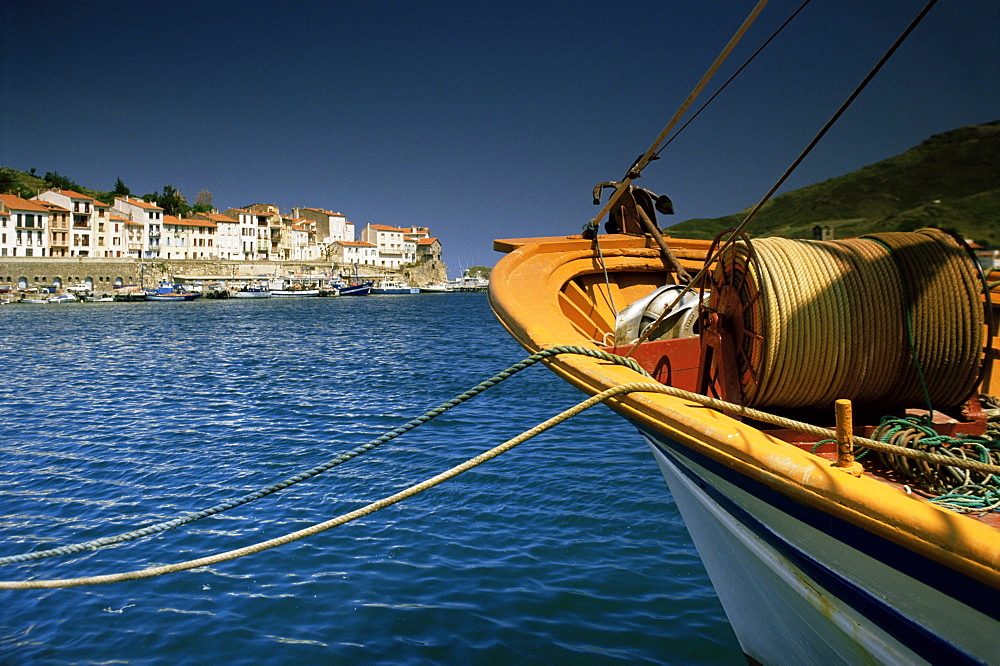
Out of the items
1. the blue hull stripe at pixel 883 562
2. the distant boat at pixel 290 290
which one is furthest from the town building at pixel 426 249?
the blue hull stripe at pixel 883 562

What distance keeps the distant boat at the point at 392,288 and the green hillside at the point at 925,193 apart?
333 feet

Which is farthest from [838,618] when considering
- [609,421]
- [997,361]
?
[609,421]

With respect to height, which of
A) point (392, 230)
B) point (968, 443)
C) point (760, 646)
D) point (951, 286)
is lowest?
point (760, 646)

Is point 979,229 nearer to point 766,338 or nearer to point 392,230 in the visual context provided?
point 766,338

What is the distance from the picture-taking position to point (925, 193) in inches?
146

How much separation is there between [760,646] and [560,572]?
2176 mm

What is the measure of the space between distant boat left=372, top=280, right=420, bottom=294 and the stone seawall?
5.46 metres

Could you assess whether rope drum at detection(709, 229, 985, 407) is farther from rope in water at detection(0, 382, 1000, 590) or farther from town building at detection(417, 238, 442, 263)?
town building at detection(417, 238, 442, 263)

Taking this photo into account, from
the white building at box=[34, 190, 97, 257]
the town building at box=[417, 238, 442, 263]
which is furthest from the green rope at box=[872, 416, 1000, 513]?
the town building at box=[417, 238, 442, 263]

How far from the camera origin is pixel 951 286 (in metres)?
3.44

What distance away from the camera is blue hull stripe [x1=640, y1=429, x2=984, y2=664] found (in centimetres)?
181

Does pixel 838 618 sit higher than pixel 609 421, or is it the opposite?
pixel 838 618

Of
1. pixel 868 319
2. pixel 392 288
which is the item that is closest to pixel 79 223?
pixel 392 288

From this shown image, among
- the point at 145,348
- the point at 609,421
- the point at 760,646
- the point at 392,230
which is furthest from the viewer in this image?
the point at 392,230
